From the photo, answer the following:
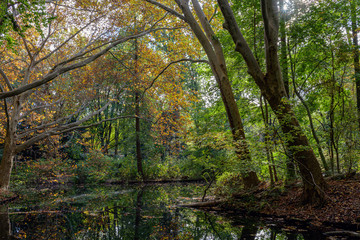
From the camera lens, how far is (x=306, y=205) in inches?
187

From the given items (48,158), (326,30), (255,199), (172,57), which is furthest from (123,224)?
(48,158)

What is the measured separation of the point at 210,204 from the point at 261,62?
4.69 metres

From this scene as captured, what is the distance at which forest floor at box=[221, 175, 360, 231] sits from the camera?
409 centimetres

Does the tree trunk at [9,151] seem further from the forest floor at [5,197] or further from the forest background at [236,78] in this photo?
the forest floor at [5,197]

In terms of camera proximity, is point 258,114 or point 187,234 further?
point 258,114

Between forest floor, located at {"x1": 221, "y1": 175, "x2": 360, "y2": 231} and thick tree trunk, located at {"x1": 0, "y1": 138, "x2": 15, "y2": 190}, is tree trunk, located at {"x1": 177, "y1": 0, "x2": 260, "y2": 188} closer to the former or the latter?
forest floor, located at {"x1": 221, "y1": 175, "x2": 360, "y2": 231}

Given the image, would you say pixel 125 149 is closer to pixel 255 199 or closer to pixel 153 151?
pixel 153 151

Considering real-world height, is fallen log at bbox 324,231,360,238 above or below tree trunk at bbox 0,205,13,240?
above

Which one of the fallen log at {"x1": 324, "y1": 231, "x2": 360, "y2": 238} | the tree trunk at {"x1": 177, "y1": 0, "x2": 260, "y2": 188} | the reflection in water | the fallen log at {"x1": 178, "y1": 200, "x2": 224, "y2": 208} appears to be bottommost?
the fallen log at {"x1": 178, "y1": 200, "x2": 224, "y2": 208}

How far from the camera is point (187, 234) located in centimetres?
398

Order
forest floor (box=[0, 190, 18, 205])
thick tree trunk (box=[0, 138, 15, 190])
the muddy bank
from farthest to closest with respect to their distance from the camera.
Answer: thick tree trunk (box=[0, 138, 15, 190]) < forest floor (box=[0, 190, 18, 205]) < the muddy bank

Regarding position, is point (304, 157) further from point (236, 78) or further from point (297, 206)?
point (236, 78)

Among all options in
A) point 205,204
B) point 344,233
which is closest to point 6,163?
point 205,204

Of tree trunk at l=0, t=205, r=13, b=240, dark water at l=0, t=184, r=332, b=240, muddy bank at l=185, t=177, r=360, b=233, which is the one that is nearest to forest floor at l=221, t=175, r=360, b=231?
muddy bank at l=185, t=177, r=360, b=233
